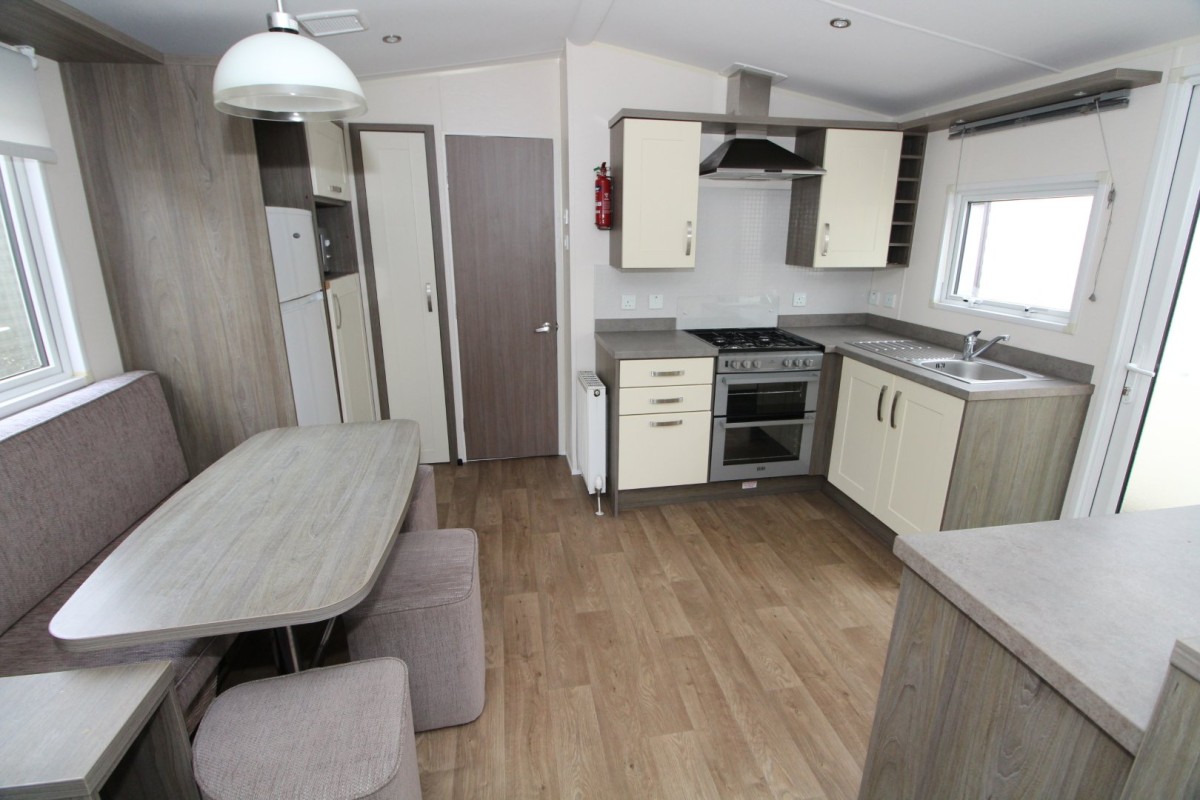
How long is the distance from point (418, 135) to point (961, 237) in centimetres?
Result: 316

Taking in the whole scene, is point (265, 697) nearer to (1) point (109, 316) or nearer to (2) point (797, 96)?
(1) point (109, 316)

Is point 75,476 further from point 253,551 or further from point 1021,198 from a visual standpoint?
point 1021,198

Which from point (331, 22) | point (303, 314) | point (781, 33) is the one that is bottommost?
point (303, 314)

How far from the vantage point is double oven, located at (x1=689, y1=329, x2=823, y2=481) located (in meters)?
3.13

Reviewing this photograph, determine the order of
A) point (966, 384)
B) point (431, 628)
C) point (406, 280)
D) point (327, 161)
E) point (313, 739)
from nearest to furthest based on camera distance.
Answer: point (313, 739)
point (431, 628)
point (966, 384)
point (327, 161)
point (406, 280)

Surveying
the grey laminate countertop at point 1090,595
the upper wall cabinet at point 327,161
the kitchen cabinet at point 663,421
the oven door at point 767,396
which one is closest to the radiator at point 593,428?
the kitchen cabinet at point 663,421

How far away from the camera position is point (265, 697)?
135 cm

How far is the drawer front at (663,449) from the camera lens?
10.2ft

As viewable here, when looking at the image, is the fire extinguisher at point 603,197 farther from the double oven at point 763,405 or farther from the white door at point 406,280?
the white door at point 406,280

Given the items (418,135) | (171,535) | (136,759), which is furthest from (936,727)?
(418,135)

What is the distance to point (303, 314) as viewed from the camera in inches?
105

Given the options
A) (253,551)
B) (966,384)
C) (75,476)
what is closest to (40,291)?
(75,476)

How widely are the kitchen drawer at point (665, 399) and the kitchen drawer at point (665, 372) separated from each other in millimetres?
31

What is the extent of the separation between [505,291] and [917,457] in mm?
2548
